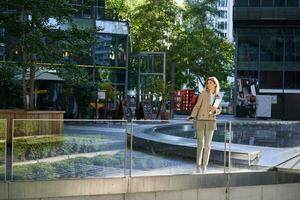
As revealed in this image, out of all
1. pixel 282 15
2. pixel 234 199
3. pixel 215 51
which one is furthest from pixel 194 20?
pixel 234 199

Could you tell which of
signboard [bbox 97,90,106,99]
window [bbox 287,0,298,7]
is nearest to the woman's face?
signboard [bbox 97,90,106,99]

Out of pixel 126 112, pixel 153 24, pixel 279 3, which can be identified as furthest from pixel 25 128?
pixel 279 3

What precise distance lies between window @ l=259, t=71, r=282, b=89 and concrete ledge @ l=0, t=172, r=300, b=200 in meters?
39.0

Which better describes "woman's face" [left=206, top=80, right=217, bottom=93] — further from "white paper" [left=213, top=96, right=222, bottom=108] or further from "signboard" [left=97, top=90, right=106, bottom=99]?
"signboard" [left=97, top=90, right=106, bottom=99]

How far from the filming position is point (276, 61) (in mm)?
50688

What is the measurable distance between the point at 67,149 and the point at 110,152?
0.88 meters

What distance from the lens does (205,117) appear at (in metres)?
11.7

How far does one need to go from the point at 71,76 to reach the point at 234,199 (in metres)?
9.34

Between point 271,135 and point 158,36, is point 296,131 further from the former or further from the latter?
point 158,36

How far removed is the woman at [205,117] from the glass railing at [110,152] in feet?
0.51

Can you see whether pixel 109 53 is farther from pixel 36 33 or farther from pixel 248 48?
pixel 36 33

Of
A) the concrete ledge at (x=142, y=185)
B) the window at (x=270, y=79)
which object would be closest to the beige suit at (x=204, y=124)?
the concrete ledge at (x=142, y=185)

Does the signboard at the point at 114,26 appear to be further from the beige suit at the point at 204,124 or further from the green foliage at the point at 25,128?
the green foliage at the point at 25,128

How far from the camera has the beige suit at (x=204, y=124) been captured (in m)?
11.5
